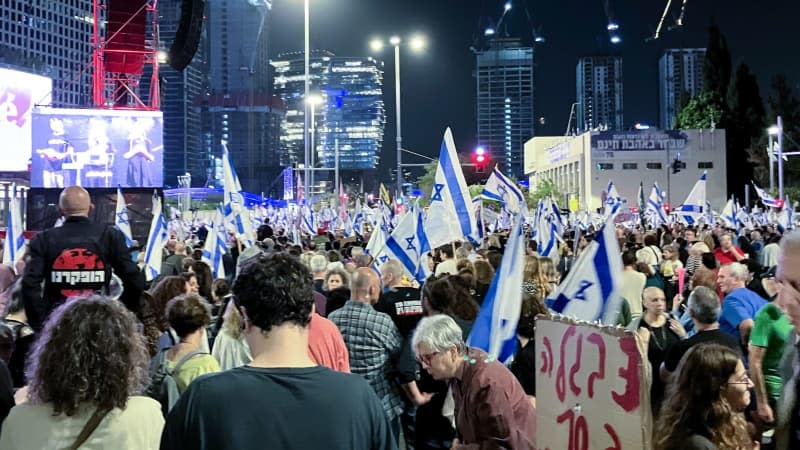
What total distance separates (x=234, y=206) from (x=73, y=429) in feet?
36.4

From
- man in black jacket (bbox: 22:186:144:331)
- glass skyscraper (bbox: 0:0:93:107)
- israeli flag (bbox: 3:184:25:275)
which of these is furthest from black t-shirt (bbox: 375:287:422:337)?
glass skyscraper (bbox: 0:0:93:107)

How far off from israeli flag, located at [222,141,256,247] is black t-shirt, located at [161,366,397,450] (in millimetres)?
11287

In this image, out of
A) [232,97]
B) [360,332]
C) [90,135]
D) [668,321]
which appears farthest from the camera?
[232,97]

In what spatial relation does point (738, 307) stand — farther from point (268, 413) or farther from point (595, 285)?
point (268, 413)

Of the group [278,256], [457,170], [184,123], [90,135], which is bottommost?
[278,256]

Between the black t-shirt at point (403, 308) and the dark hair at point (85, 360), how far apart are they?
455cm

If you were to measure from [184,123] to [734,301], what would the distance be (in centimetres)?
14180

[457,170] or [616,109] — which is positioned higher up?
[616,109]

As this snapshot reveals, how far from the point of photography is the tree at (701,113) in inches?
2940

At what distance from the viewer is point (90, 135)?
117ft

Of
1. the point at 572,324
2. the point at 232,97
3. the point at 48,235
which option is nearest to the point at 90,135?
the point at 48,235

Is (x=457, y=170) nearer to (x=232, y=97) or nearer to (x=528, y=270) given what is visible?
(x=528, y=270)

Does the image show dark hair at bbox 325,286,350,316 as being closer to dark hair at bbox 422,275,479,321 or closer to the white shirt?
dark hair at bbox 422,275,479,321

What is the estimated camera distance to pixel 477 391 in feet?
15.7
